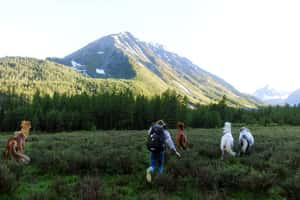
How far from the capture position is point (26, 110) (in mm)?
61594

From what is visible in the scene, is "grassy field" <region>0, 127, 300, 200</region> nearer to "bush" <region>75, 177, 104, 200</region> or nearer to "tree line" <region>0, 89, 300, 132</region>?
"bush" <region>75, 177, 104, 200</region>

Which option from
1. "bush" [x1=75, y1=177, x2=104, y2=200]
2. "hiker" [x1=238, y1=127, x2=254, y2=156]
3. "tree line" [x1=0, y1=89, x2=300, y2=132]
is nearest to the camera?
"bush" [x1=75, y1=177, x2=104, y2=200]

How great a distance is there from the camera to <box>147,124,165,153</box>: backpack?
8578mm

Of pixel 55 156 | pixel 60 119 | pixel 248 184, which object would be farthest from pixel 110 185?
pixel 60 119

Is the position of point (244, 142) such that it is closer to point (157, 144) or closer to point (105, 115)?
point (157, 144)

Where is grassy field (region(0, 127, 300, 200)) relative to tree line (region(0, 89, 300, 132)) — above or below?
below

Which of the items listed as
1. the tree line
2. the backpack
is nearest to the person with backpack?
the backpack

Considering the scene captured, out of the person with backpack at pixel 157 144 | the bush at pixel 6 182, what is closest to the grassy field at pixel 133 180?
the bush at pixel 6 182

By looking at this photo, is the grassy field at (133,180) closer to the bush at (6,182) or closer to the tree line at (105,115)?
the bush at (6,182)

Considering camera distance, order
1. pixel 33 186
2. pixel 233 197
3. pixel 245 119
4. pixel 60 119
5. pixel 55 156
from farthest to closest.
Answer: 1. pixel 245 119
2. pixel 60 119
3. pixel 55 156
4. pixel 33 186
5. pixel 233 197

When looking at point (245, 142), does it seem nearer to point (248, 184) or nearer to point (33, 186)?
point (248, 184)

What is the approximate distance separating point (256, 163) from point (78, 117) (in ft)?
173

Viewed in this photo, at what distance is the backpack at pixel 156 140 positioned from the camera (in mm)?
8578

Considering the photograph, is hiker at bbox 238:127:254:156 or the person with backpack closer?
the person with backpack
